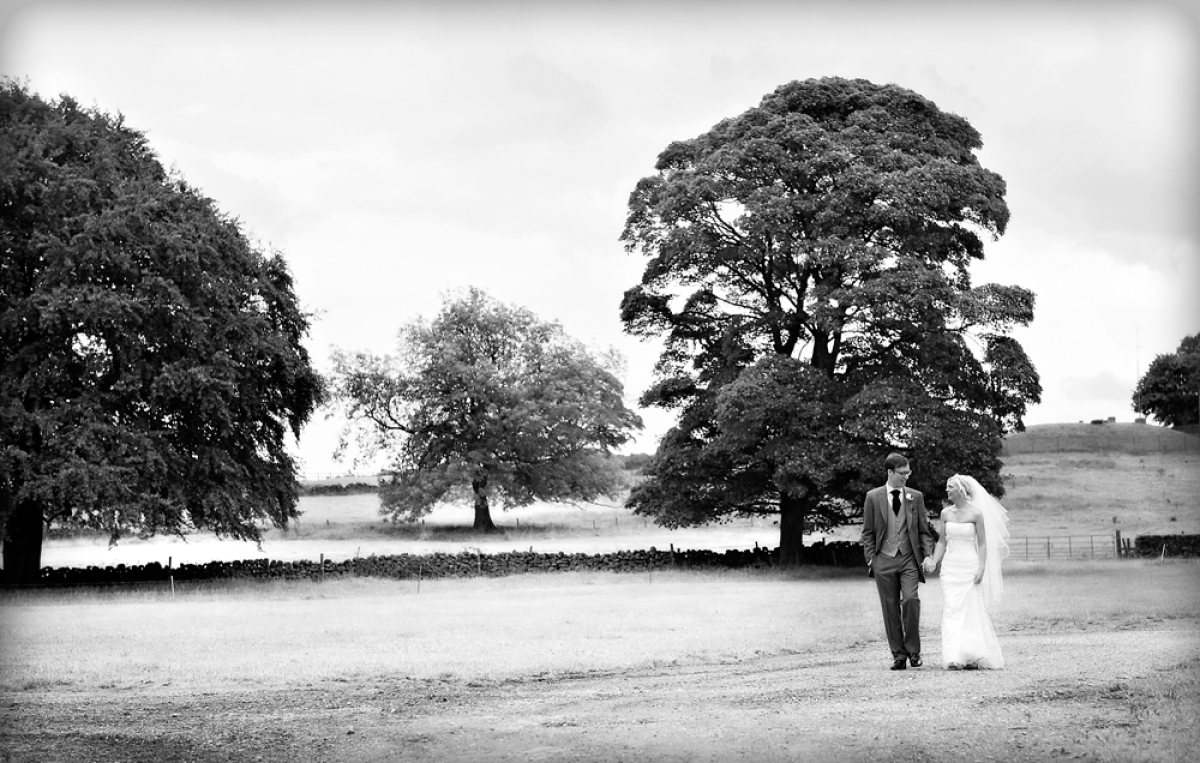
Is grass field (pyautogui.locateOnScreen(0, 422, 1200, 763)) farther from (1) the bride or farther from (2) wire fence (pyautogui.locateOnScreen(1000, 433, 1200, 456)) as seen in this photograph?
(2) wire fence (pyautogui.locateOnScreen(1000, 433, 1200, 456))

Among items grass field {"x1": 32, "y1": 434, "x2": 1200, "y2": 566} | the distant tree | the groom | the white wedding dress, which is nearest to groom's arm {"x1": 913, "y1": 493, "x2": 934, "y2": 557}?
the groom

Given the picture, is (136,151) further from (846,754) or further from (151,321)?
(846,754)

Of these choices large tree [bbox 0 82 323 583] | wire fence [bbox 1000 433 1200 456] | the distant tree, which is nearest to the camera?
large tree [bbox 0 82 323 583]

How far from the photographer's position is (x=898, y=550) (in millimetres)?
13164

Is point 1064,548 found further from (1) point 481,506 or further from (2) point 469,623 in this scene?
(2) point 469,623

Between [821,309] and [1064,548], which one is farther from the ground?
[821,309]

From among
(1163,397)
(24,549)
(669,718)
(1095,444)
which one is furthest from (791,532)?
(1095,444)

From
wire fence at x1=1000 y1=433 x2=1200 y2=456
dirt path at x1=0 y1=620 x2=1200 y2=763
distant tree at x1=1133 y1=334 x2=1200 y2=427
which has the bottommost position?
dirt path at x1=0 y1=620 x2=1200 y2=763

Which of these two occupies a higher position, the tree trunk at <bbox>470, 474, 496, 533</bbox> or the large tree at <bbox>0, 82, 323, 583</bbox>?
the large tree at <bbox>0, 82, 323, 583</bbox>

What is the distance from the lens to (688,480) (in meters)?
39.6

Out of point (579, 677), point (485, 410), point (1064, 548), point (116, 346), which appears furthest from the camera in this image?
point (485, 410)

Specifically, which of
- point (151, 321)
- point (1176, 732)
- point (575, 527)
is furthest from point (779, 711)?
point (575, 527)

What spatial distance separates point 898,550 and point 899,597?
541mm

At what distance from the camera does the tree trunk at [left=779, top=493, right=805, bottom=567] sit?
→ 3959 centimetres
